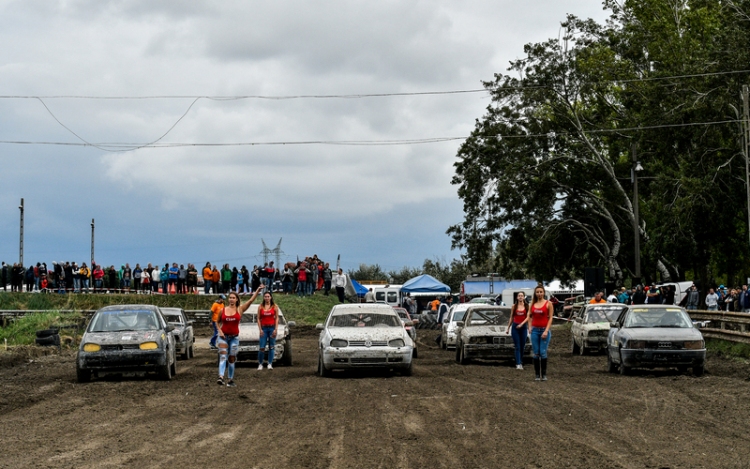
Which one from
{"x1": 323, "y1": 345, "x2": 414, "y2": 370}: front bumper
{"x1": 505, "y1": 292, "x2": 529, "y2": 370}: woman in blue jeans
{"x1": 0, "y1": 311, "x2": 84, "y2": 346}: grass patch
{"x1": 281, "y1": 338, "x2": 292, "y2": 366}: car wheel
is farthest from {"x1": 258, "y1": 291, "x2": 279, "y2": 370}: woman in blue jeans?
{"x1": 0, "y1": 311, "x2": 84, "y2": 346}: grass patch

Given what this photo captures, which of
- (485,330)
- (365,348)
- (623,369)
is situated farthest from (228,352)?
(623,369)

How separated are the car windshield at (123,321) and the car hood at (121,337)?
27 cm

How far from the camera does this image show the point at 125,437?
429 inches

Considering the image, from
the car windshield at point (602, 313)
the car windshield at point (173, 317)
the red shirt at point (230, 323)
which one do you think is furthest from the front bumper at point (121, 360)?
the car windshield at point (602, 313)

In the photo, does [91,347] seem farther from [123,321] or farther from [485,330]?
[485,330]

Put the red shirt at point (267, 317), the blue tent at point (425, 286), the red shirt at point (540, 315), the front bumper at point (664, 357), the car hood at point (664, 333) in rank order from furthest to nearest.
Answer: the blue tent at point (425, 286), the red shirt at point (267, 317), the car hood at point (664, 333), the front bumper at point (664, 357), the red shirt at point (540, 315)

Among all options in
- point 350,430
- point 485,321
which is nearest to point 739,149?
point 485,321

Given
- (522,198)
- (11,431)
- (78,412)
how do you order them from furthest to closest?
(522,198)
(78,412)
(11,431)

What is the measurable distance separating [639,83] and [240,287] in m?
21.8

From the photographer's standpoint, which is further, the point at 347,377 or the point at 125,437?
the point at 347,377

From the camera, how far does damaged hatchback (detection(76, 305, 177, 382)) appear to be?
18047 millimetres

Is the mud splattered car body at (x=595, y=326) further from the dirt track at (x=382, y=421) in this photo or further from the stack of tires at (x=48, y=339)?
the stack of tires at (x=48, y=339)

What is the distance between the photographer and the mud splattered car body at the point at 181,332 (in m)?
24.8

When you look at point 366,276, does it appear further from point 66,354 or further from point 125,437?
point 125,437
